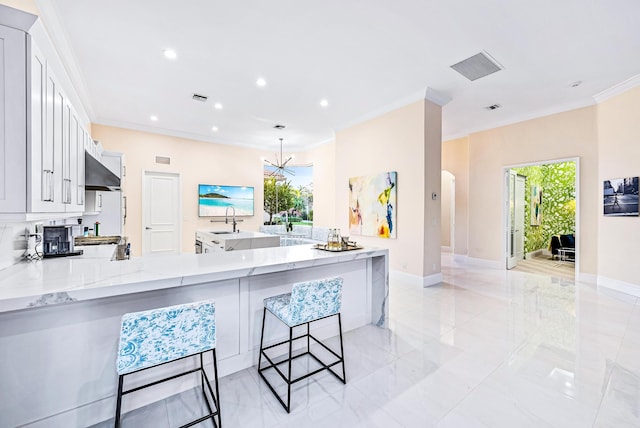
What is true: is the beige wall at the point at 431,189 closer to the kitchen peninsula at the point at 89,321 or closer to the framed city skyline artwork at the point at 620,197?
the framed city skyline artwork at the point at 620,197

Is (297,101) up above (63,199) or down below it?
above

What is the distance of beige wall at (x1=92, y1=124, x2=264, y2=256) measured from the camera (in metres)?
6.29

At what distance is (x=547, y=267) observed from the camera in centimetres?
632

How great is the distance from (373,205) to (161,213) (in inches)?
202

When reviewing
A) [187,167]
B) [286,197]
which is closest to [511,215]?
[286,197]

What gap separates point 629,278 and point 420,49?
4.69 metres

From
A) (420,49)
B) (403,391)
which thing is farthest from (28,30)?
(420,49)

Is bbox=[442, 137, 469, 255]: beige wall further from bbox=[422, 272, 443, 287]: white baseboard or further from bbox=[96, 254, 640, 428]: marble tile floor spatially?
bbox=[96, 254, 640, 428]: marble tile floor

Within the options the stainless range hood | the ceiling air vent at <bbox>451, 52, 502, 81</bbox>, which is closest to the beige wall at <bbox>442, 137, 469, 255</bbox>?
the ceiling air vent at <bbox>451, 52, 502, 81</bbox>

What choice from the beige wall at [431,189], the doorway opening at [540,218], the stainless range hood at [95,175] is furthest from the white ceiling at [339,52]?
the doorway opening at [540,218]

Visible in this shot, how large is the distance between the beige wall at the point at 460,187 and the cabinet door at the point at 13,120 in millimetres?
7436

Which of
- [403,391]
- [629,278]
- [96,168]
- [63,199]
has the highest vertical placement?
[96,168]

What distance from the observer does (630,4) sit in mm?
2615

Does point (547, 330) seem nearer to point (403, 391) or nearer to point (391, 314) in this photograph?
point (391, 314)
